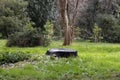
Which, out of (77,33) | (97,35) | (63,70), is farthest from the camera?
(77,33)

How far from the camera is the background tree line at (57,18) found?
80.0ft

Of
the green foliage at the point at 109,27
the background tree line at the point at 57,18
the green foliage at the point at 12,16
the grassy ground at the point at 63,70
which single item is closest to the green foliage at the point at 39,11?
the background tree line at the point at 57,18

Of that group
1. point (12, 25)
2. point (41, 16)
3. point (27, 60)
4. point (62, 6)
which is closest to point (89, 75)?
point (27, 60)

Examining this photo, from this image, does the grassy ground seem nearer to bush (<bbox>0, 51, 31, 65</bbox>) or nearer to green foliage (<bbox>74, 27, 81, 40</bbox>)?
bush (<bbox>0, 51, 31, 65</bbox>)

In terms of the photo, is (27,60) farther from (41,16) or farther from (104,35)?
(104,35)

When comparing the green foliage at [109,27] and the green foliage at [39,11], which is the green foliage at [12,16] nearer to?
the green foliage at [39,11]

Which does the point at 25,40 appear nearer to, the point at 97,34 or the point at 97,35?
the point at 97,34

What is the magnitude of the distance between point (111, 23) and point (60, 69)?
20.3m

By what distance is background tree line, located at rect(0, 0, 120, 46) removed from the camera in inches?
960

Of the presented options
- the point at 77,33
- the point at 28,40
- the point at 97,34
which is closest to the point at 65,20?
the point at 28,40

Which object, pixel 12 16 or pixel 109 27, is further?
pixel 109 27

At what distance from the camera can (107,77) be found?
23.5 ft

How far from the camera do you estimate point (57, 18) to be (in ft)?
94.6

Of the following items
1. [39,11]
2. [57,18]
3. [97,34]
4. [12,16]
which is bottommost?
[97,34]
